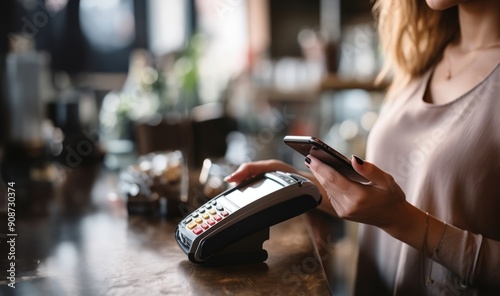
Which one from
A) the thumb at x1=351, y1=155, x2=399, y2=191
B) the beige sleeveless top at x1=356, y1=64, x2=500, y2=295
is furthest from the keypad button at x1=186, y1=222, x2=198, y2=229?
the beige sleeveless top at x1=356, y1=64, x2=500, y2=295

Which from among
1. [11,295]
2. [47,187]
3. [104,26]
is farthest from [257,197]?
[104,26]

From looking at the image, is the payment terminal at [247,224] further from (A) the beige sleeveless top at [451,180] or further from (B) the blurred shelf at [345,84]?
(B) the blurred shelf at [345,84]

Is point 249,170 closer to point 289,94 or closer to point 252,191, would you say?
point 252,191

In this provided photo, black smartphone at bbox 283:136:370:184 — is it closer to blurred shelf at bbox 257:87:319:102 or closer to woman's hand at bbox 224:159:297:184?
woman's hand at bbox 224:159:297:184

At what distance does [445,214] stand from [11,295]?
2.49 ft

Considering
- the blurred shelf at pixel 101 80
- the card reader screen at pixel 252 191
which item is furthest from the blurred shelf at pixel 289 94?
the card reader screen at pixel 252 191

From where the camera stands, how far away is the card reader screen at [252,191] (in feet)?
3.23

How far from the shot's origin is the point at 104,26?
450 centimetres

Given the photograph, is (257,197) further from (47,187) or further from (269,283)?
(47,187)

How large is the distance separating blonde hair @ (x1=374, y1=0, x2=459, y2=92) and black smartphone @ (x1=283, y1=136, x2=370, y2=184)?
1.81 feet

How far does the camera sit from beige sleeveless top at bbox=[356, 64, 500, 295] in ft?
3.40

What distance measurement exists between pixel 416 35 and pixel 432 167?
0.42 meters

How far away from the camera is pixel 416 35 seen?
4.78 feet

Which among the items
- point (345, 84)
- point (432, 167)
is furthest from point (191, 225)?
point (345, 84)
